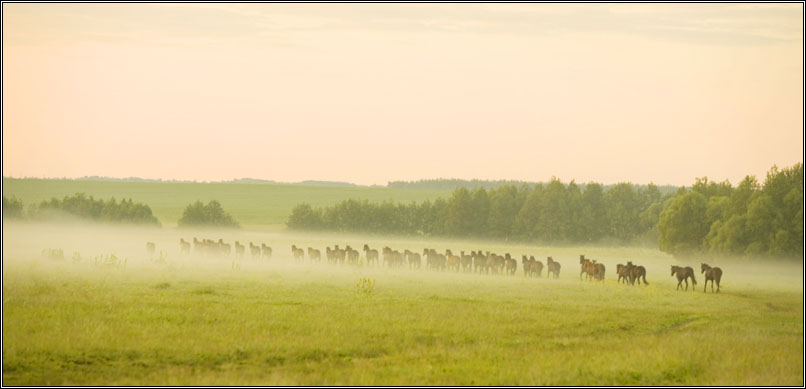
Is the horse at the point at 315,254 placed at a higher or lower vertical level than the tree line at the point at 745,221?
lower

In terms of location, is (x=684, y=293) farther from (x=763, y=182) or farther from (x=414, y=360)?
(x=763, y=182)

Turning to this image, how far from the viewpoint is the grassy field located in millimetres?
17797

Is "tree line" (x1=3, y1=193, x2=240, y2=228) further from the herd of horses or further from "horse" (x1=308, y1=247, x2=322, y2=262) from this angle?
"horse" (x1=308, y1=247, x2=322, y2=262)

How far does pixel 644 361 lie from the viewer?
19.4 meters

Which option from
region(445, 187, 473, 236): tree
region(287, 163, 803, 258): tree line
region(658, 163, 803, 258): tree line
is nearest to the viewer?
region(658, 163, 803, 258): tree line

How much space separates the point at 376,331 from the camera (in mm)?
22281

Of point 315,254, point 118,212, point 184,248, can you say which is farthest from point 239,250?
point 118,212

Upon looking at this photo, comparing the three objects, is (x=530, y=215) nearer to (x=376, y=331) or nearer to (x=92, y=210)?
(x=92, y=210)

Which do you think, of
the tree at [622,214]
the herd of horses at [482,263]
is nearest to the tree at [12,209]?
the herd of horses at [482,263]

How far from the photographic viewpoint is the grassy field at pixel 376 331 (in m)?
17.8

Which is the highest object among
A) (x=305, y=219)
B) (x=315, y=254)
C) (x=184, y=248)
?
(x=305, y=219)

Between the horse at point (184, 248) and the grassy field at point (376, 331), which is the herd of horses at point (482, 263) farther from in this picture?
the grassy field at point (376, 331)

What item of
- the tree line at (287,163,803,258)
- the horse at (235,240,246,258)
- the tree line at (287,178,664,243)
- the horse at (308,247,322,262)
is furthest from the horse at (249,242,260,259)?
the tree line at (287,178,664,243)

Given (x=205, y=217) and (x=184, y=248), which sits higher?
(x=205, y=217)
